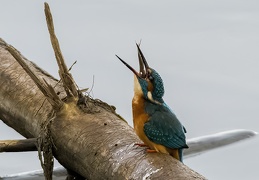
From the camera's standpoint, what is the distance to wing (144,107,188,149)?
10.7ft

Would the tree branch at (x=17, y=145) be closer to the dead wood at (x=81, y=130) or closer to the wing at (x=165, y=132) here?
the dead wood at (x=81, y=130)

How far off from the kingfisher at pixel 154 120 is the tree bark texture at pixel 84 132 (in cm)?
5

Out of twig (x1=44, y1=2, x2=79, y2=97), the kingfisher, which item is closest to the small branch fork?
twig (x1=44, y1=2, x2=79, y2=97)

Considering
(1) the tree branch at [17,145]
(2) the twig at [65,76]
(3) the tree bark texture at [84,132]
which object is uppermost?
(2) the twig at [65,76]

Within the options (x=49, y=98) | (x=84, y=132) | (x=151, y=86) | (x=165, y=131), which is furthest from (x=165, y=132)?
(x=49, y=98)

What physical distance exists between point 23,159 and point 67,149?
106 centimetres

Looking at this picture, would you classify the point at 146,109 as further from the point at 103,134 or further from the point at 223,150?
the point at 223,150

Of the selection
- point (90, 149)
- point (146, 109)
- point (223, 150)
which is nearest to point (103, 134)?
point (90, 149)

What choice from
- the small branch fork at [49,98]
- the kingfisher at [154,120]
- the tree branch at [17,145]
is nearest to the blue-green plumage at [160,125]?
the kingfisher at [154,120]

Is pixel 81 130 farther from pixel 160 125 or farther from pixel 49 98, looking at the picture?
pixel 160 125

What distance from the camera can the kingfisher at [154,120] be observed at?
3256 mm

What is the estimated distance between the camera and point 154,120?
3275 millimetres

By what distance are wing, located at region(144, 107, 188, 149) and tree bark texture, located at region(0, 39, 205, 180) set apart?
53 millimetres

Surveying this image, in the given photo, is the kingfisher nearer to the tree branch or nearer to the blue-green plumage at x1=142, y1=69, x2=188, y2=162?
the blue-green plumage at x1=142, y1=69, x2=188, y2=162
